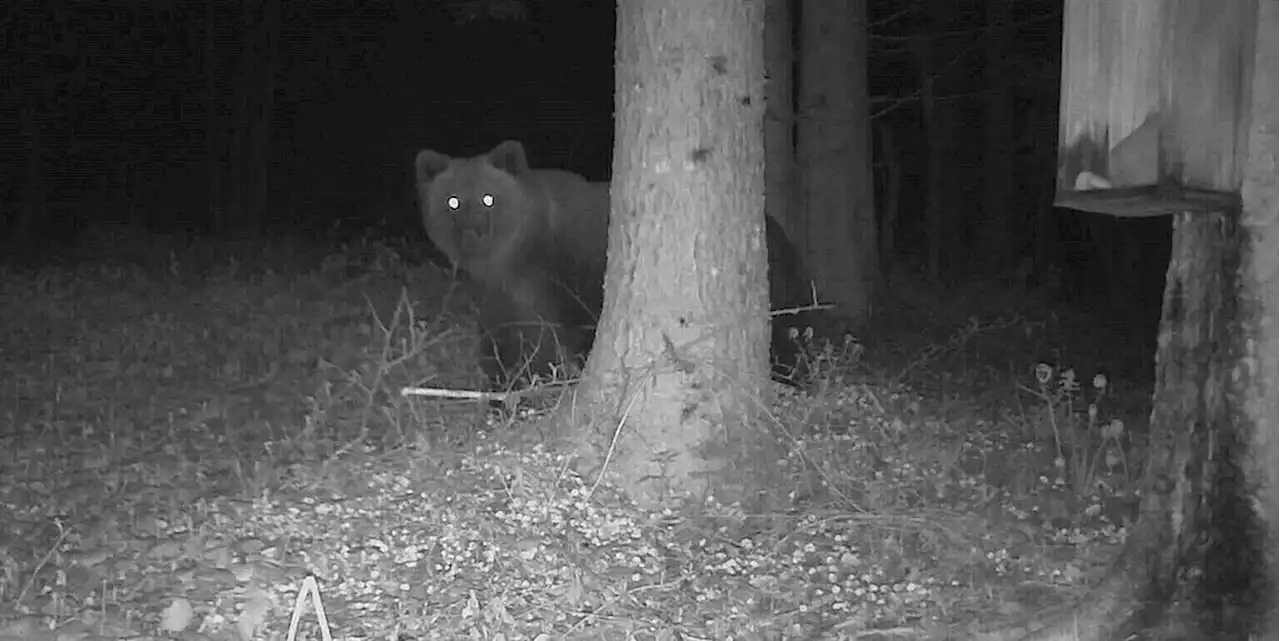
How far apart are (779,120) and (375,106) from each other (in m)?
14.8

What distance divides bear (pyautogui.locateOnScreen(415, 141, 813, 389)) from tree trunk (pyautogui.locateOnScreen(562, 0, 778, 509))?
2.53 m

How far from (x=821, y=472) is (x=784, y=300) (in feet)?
10.0

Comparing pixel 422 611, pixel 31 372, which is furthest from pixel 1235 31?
pixel 31 372

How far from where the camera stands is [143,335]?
8.59 meters

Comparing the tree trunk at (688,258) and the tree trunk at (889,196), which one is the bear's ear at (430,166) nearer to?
the tree trunk at (688,258)

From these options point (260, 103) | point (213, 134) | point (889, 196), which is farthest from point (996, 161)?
point (213, 134)

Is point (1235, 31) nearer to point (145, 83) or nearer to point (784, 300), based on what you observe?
point (784, 300)

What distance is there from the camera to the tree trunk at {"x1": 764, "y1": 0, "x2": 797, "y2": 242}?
9.45 meters

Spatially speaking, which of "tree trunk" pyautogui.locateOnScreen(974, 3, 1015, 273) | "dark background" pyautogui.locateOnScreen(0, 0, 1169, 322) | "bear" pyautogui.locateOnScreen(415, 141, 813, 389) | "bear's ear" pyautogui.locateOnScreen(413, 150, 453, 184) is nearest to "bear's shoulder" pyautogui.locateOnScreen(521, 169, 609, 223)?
"bear" pyautogui.locateOnScreen(415, 141, 813, 389)

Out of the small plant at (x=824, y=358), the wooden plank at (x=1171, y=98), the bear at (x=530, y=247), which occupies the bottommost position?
the small plant at (x=824, y=358)

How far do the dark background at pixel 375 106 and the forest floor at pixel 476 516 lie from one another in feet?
30.0

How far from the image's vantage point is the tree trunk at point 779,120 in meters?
9.45

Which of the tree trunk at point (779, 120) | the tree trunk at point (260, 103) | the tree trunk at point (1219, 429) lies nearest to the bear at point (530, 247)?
the tree trunk at point (779, 120)

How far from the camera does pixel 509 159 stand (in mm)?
8352
